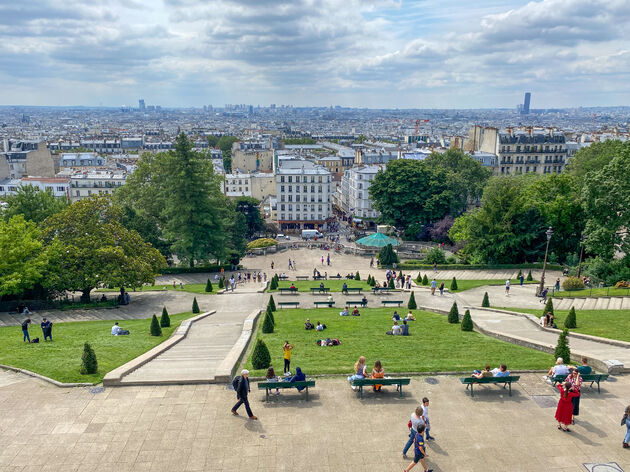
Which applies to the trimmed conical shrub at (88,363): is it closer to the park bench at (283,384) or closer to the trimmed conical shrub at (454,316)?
the park bench at (283,384)

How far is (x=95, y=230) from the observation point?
39.0 meters

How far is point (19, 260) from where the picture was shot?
116 feet

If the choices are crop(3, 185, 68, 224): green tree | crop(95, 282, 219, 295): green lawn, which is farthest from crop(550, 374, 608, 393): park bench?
crop(3, 185, 68, 224): green tree

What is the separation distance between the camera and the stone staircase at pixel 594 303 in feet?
Answer: 105

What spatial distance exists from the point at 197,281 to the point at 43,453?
37.9m

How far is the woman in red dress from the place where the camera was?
14977 mm

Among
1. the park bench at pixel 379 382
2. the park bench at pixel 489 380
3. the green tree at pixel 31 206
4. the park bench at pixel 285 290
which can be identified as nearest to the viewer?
the park bench at pixel 379 382

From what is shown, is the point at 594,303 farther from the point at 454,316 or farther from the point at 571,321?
the point at 454,316

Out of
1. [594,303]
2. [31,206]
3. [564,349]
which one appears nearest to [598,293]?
[594,303]

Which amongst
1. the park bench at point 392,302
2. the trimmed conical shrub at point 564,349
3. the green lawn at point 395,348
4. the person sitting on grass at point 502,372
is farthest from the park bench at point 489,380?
the park bench at point 392,302

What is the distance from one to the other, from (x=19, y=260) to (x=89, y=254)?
15.2ft

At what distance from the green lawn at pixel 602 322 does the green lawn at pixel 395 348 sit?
526 cm

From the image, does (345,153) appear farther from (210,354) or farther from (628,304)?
(210,354)

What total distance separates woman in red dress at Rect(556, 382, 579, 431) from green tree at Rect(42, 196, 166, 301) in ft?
103
